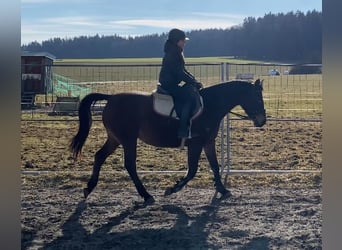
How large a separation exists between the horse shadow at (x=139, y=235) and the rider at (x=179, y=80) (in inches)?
36.5

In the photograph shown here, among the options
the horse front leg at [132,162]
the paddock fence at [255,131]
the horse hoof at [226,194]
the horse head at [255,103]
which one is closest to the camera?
the horse front leg at [132,162]

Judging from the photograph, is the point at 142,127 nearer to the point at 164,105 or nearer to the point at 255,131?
the point at 164,105

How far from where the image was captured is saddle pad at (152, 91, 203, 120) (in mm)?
4875

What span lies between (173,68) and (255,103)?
1.10m

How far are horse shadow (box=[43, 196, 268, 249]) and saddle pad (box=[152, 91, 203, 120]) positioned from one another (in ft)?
3.24

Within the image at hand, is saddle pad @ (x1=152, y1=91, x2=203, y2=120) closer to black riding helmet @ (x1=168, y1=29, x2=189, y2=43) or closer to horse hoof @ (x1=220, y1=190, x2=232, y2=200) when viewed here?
Answer: black riding helmet @ (x1=168, y1=29, x2=189, y2=43)

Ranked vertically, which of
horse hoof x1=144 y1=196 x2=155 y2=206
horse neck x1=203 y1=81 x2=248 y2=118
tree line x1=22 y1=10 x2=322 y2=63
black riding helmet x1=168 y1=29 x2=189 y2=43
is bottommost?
horse hoof x1=144 y1=196 x2=155 y2=206

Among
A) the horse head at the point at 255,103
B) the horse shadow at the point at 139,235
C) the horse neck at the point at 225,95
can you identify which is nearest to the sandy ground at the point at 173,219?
the horse shadow at the point at 139,235

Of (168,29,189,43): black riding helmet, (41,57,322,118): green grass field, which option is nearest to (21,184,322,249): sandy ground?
(41,57,322,118): green grass field

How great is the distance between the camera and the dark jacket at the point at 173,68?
471cm

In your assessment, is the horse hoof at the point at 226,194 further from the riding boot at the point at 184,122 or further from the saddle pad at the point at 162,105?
the saddle pad at the point at 162,105

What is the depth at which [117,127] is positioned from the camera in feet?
16.2

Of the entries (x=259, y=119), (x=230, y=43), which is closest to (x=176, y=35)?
(x=259, y=119)
